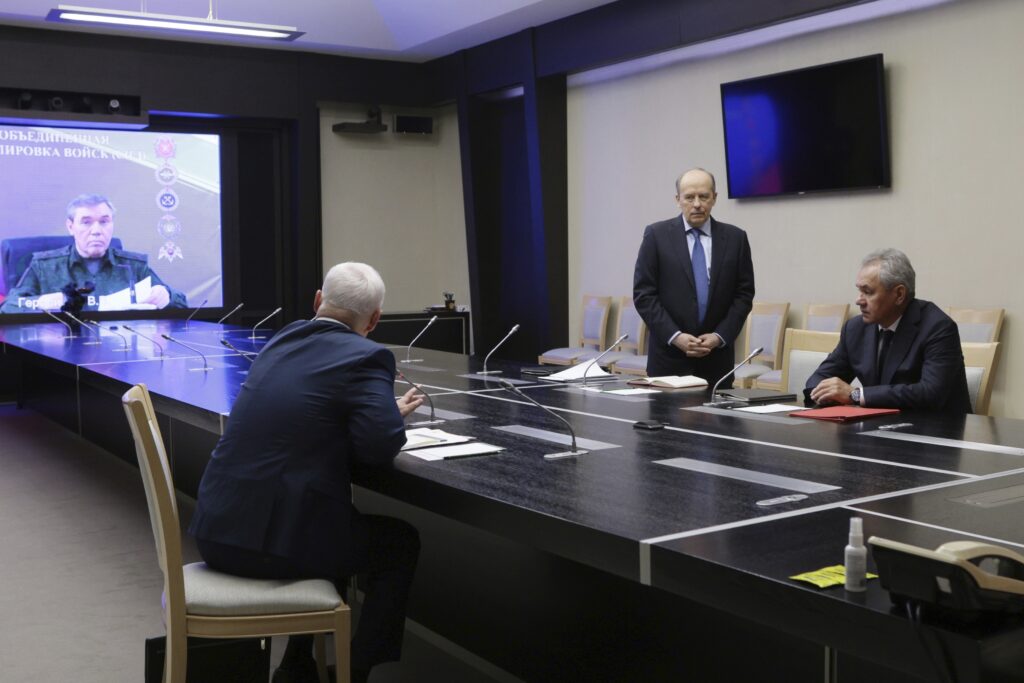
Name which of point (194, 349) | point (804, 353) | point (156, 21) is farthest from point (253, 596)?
point (156, 21)

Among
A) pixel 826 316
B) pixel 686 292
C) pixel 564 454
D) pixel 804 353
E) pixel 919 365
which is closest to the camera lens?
pixel 564 454

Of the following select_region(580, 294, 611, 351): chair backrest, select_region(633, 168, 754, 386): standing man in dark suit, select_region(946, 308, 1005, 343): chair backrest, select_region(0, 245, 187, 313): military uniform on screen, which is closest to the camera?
select_region(633, 168, 754, 386): standing man in dark suit

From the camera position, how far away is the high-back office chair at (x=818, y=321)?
20.3 ft

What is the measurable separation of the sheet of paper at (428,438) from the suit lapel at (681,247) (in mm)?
1702

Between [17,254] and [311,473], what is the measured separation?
7.40 meters

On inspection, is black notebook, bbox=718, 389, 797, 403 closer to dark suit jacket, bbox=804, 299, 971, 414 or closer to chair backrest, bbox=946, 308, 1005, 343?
dark suit jacket, bbox=804, 299, 971, 414

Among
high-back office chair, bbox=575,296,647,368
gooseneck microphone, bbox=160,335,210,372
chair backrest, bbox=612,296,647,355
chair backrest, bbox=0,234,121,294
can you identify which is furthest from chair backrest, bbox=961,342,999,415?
chair backrest, bbox=0,234,121,294

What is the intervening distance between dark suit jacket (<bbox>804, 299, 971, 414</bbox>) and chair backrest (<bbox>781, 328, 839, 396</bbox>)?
0.48 m

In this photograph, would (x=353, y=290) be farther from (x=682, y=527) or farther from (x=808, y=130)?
(x=808, y=130)

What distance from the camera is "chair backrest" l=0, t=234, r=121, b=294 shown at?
347 inches

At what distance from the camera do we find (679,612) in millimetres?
2400

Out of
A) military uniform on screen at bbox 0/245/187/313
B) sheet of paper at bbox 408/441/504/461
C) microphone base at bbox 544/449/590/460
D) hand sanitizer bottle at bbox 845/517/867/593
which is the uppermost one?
military uniform on screen at bbox 0/245/187/313

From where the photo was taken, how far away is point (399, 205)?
10.3 m

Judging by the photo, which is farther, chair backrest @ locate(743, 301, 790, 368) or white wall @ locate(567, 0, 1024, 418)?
chair backrest @ locate(743, 301, 790, 368)
